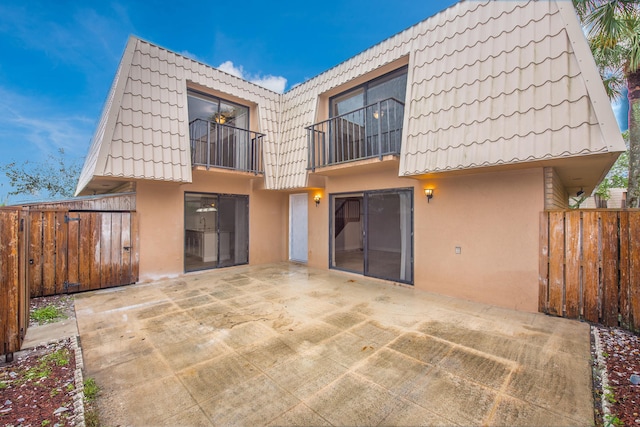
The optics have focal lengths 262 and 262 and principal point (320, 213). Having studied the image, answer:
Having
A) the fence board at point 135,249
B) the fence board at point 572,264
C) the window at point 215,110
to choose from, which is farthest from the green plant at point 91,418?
the window at point 215,110

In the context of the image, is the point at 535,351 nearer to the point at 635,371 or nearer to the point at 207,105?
the point at 635,371

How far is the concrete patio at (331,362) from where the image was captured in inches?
85.2

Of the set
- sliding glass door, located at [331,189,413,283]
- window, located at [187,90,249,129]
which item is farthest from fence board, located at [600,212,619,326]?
window, located at [187,90,249,129]

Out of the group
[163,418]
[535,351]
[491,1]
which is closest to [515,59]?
[491,1]

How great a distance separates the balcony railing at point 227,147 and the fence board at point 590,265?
23.6ft

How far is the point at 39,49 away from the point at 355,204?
51666 mm

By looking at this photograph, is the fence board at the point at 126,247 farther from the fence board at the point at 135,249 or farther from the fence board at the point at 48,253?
the fence board at the point at 48,253

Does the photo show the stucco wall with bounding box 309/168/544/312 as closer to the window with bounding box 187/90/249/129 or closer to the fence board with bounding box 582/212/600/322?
the fence board with bounding box 582/212/600/322

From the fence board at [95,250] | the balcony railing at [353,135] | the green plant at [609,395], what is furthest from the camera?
the balcony railing at [353,135]

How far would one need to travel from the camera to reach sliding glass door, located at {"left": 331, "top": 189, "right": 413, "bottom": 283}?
6.21 metres

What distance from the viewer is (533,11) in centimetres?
408

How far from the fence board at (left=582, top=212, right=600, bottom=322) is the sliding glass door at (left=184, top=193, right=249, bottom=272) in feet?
25.4

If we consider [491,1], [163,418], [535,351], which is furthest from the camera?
[491,1]

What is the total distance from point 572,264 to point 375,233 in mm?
7122
